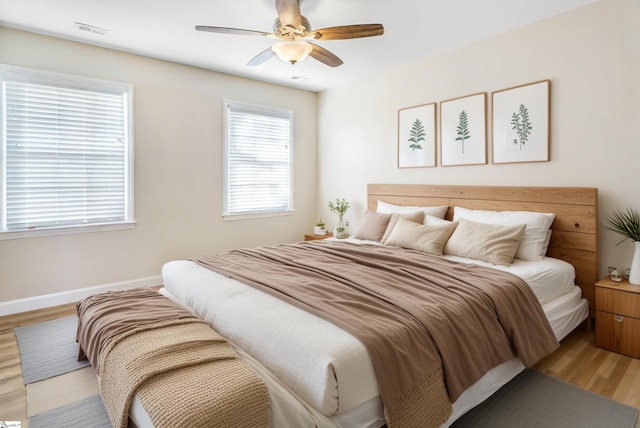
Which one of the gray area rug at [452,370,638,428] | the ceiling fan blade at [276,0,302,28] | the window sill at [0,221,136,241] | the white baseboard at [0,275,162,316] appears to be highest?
the ceiling fan blade at [276,0,302,28]

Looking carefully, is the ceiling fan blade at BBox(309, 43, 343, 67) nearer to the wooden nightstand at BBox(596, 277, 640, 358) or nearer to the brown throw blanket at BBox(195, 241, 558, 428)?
the brown throw blanket at BBox(195, 241, 558, 428)

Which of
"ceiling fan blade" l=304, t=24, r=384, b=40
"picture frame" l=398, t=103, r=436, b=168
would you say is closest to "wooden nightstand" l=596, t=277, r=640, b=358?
"picture frame" l=398, t=103, r=436, b=168

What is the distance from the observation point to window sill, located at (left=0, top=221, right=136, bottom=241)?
10.8 ft

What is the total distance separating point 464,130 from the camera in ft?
12.2

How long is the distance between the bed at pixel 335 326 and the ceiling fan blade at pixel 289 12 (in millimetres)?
1807

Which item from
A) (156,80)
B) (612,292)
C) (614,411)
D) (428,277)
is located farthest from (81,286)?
(612,292)

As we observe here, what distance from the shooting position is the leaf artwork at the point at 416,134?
13.5ft

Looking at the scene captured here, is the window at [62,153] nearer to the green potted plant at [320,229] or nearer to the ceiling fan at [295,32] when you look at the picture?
the ceiling fan at [295,32]

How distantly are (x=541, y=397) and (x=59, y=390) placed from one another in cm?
286

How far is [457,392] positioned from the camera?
165 centimetres

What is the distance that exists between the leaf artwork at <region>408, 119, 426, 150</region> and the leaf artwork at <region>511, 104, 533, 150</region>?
98 centimetres

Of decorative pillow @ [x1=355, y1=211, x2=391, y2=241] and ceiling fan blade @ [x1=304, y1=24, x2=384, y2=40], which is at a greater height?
A: ceiling fan blade @ [x1=304, y1=24, x2=384, y2=40]

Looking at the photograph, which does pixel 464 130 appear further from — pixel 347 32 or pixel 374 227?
pixel 347 32

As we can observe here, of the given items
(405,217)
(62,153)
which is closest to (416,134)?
(405,217)
